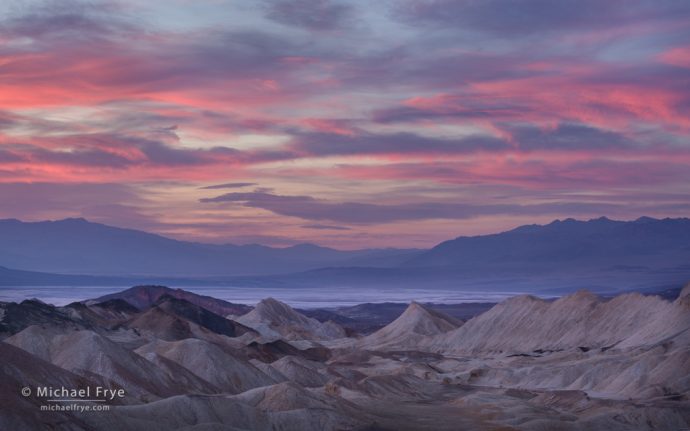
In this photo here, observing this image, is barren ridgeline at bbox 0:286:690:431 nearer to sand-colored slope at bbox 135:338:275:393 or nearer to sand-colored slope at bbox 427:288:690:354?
sand-colored slope at bbox 135:338:275:393

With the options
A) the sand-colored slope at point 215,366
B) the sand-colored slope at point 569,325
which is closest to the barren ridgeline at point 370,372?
the sand-colored slope at point 215,366

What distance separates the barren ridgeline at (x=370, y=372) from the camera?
253 feet

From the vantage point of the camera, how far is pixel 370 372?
470 feet

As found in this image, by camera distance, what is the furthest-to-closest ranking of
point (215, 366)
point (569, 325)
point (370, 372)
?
point (569, 325), point (370, 372), point (215, 366)

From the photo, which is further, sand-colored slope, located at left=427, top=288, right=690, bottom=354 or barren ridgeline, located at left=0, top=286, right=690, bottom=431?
sand-colored slope, located at left=427, top=288, right=690, bottom=354

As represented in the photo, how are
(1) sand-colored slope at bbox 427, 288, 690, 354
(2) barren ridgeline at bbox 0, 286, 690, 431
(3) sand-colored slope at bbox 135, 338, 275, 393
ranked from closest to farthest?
(2) barren ridgeline at bbox 0, 286, 690, 431
(3) sand-colored slope at bbox 135, 338, 275, 393
(1) sand-colored slope at bbox 427, 288, 690, 354

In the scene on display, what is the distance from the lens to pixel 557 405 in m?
105

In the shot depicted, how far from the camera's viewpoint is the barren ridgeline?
77.2m

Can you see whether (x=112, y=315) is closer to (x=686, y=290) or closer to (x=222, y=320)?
(x=222, y=320)

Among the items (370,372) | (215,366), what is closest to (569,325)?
(370,372)

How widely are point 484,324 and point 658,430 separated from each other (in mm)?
96774

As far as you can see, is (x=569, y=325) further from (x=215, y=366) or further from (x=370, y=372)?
(x=215, y=366)

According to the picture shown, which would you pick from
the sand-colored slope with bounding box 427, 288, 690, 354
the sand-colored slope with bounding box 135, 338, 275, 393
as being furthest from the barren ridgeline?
the sand-colored slope with bounding box 427, 288, 690, 354

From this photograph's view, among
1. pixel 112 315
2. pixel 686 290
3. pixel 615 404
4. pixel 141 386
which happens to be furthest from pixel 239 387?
pixel 686 290
